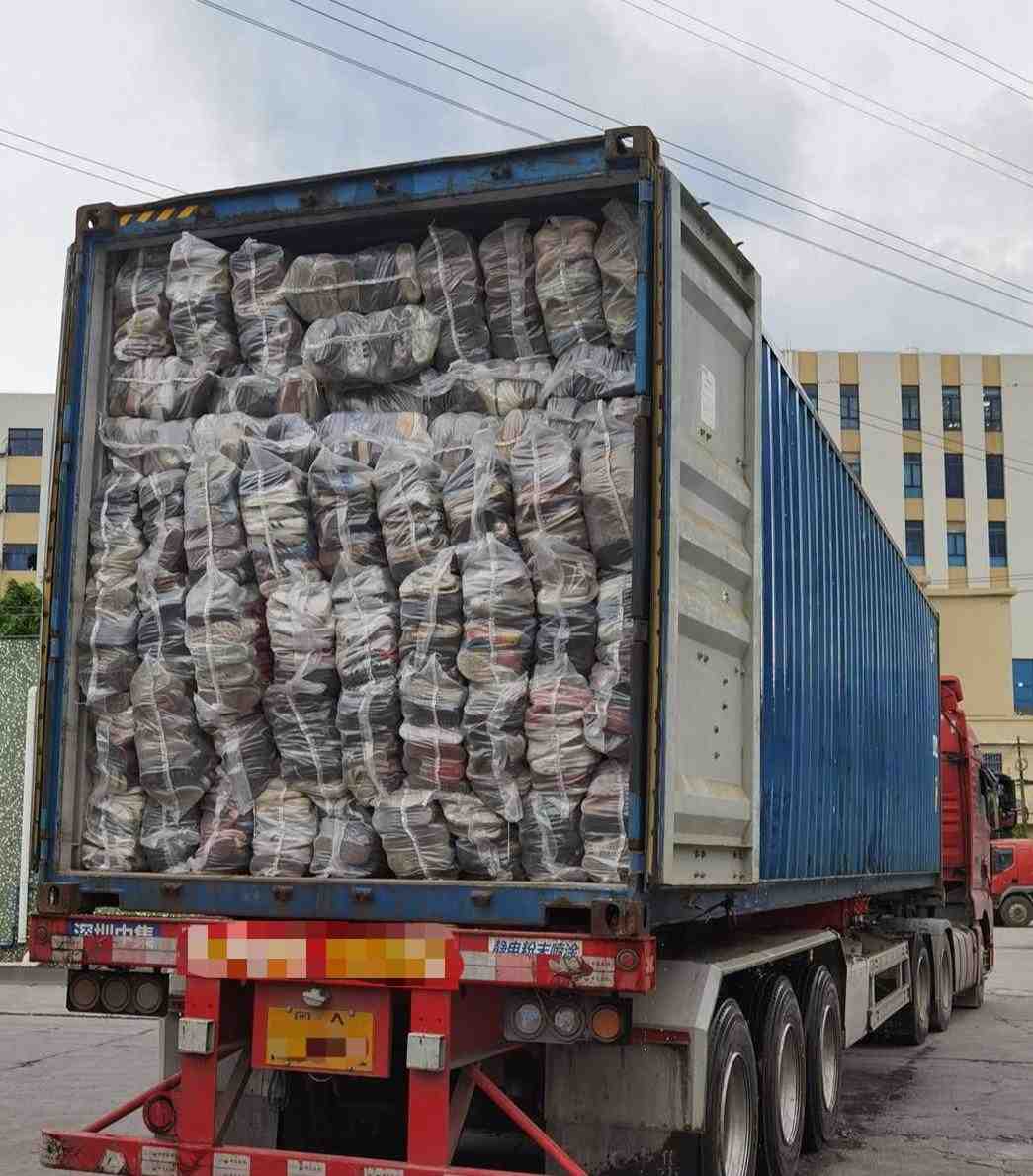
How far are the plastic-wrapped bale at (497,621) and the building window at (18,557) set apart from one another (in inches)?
2295

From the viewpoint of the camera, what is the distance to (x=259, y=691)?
5762mm

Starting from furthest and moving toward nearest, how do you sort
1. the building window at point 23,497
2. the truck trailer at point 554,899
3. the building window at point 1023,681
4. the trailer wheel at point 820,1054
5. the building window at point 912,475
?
the building window at point 912,475, the building window at point 23,497, the building window at point 1023,681, the trailer wheel at point 820,1054, the truck trailer at point 554,899

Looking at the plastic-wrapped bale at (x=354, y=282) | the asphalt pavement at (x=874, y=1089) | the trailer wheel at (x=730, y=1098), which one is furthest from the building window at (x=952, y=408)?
the plastic-wrapped bale at (x=354, y=282)

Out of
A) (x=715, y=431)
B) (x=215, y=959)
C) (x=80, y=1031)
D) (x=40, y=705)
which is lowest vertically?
(x=80, y=1031)

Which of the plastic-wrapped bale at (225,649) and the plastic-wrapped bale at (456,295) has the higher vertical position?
the plastic-wrapped bale at (456,295)

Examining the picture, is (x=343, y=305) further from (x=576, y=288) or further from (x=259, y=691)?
(x=259, y=691)

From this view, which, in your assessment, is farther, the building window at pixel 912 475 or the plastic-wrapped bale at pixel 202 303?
the building window at pixel 912 475

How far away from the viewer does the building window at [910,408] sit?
6244 centimetres

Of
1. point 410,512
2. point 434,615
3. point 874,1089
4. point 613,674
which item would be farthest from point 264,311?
point 874,1089

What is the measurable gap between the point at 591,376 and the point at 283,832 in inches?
78.9

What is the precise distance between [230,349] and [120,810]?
6.10 feet

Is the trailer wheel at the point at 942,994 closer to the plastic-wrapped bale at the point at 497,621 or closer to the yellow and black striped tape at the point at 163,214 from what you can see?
the plastic-wrapped bale at the point at 497,621

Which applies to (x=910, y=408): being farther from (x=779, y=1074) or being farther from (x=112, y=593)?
(x=112, y=593)

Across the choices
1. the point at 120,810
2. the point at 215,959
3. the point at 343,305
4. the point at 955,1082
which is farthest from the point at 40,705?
the point at 955,1082
